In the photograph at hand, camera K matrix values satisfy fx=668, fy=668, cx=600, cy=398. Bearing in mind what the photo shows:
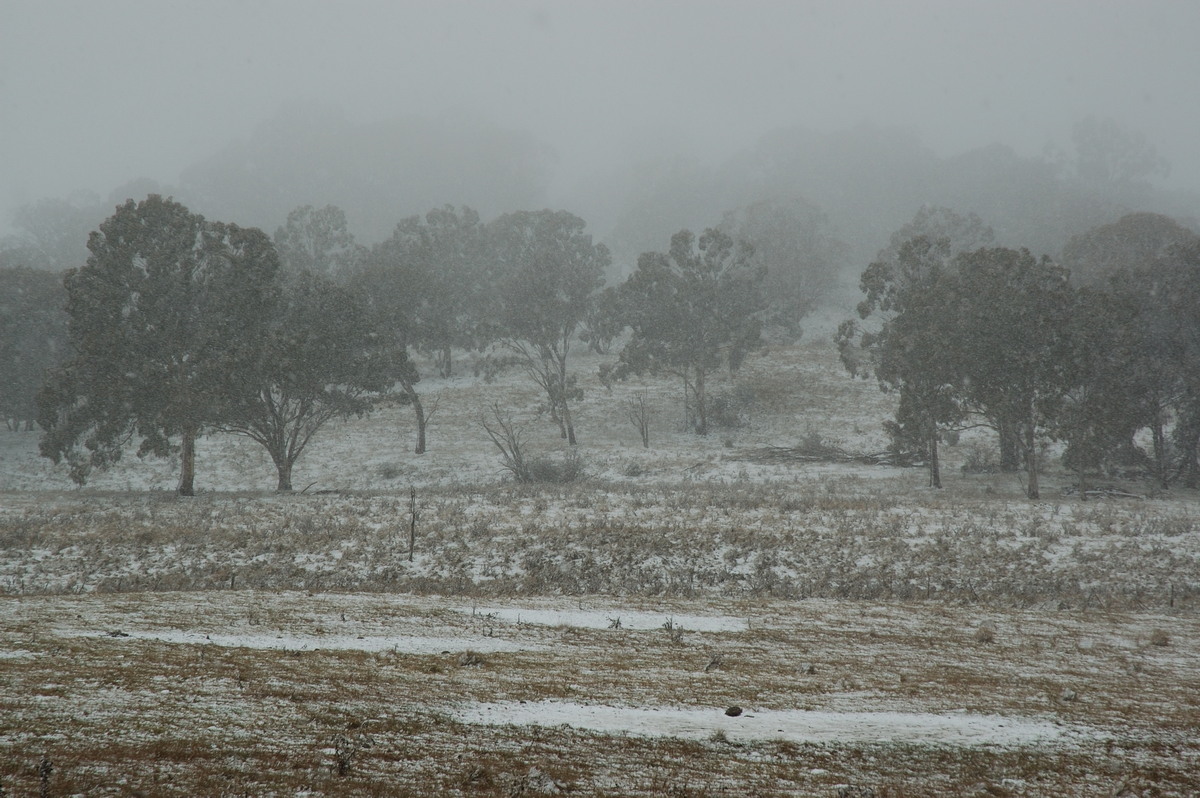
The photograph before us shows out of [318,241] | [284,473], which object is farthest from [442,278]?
[284,473]

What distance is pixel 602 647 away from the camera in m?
7.51

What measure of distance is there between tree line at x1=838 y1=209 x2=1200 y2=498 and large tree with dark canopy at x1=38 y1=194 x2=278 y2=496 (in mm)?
30056

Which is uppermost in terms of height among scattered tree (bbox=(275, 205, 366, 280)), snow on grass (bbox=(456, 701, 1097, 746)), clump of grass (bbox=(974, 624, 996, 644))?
scattered tree (bbox=(275, 205, 366, 280))

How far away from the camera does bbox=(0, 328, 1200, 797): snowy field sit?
3.75 meters

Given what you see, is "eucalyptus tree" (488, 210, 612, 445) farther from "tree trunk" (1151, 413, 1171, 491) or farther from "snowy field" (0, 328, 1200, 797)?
"tree trunk" (1151, 413, 1171, 491)

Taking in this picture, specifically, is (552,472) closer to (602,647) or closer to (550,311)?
(550,311)

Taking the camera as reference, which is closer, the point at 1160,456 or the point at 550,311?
the point at 1160,456

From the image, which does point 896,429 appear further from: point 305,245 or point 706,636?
point 305,245

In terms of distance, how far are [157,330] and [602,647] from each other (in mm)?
28906

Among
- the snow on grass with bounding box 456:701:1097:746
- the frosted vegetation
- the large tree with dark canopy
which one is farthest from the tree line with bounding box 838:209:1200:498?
the large tree with dark canopy

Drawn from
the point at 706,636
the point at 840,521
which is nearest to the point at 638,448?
the point at 840,521

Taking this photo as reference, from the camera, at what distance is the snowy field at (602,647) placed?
375cm

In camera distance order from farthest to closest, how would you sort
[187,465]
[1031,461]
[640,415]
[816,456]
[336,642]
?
[640,415], [816,456], [187,465], [1031,461], [336,642]

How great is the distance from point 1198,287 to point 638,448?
2903 cm
